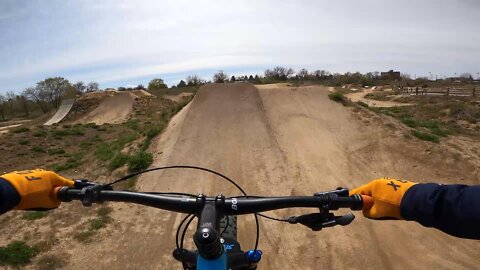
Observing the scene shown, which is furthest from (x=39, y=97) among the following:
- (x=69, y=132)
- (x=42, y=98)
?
(x=69, y=132)

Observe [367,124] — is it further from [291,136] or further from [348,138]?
[291,136]

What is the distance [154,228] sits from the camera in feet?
27.0

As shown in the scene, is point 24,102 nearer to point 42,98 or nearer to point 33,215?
point 42,98

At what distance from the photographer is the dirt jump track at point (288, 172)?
7.05 metres

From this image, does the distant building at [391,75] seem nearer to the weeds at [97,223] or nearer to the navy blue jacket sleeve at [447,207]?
the weeds at [97,223]

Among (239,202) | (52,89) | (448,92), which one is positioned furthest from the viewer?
(52,89)

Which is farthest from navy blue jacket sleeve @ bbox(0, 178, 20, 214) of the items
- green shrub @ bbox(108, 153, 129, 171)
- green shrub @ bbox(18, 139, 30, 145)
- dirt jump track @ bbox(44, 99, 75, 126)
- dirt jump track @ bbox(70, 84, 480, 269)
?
dirt jump track @ bbox(44, 99, 75, 126)

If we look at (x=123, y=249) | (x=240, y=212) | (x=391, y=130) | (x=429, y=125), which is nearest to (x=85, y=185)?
(x=240, y=212)

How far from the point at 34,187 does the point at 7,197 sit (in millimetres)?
188

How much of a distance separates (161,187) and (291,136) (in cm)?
486

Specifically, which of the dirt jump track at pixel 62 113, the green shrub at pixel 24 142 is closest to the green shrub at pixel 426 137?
the green shrub at pixel 24 142

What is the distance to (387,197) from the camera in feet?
6.59

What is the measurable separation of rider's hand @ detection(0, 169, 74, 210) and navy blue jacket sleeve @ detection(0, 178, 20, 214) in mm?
31

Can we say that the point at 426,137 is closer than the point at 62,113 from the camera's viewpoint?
Yes
